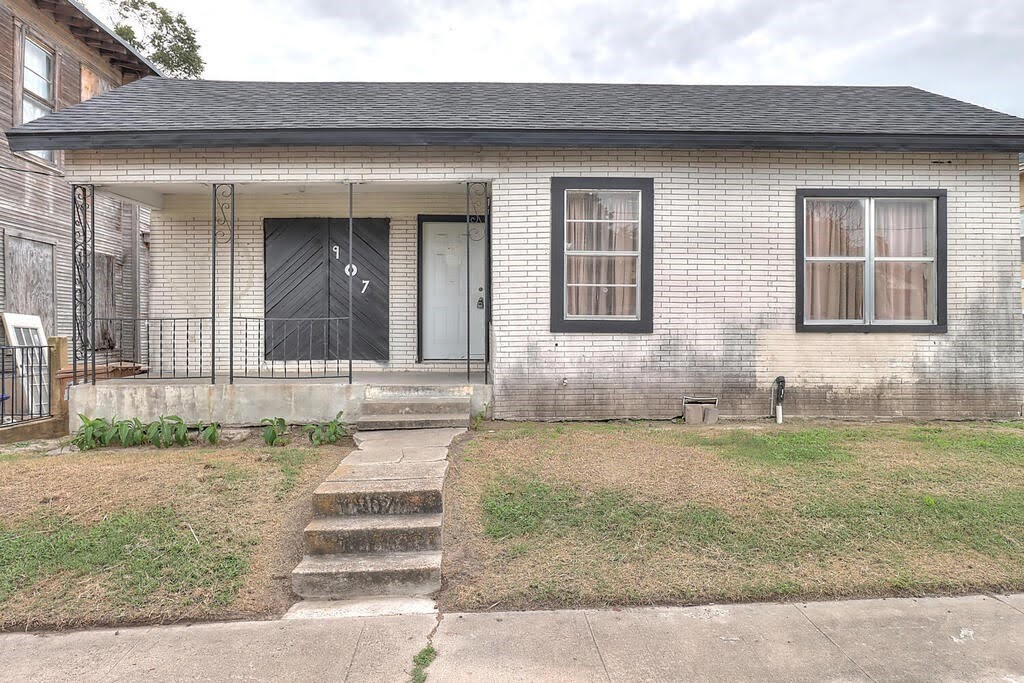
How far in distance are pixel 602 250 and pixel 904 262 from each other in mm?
3478

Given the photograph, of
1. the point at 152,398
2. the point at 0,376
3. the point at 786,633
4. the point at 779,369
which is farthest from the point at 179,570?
the point at 779,369

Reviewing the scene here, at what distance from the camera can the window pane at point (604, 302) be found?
703cm

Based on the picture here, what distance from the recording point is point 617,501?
13.9 feet

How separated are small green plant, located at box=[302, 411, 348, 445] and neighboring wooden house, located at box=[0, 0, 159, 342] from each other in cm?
636

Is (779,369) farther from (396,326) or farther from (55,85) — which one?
(55,85)

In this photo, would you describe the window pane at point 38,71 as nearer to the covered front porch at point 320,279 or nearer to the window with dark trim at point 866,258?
the covered front porch at point 320,279

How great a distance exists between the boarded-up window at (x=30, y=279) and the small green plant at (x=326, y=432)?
23.3ft

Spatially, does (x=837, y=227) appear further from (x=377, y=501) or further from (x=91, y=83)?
(x=91, y=83)

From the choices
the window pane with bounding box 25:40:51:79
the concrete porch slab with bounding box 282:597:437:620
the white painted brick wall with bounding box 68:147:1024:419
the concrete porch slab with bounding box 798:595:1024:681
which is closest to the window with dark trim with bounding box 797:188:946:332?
the white painted brick wall with bounding box 68:147:1024:419

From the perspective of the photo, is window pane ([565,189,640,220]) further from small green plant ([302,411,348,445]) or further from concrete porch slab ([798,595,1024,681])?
concrete porch slab ([798,595,1024,681])

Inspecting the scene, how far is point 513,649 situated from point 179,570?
1.99m

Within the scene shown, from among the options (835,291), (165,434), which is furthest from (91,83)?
(835,291)

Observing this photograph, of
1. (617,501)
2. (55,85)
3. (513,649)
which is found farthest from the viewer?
(55,85)

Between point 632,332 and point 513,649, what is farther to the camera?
point 632,332
